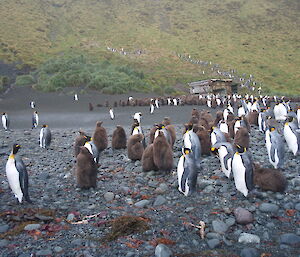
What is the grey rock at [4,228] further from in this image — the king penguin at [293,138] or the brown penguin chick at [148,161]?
the king penguin at [293,138]

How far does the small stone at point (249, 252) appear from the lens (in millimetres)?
3367

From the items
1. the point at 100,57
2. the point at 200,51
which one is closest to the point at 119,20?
the point at 200,51

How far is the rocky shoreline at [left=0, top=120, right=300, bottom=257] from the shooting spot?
11.6 feet

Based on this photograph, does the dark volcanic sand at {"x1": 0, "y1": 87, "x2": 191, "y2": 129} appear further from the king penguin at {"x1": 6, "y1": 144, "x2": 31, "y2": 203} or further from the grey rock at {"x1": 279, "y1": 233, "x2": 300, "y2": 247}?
the grey rock at {"x1": 279, "y1": 233, "x2": 300, "y2": 247}

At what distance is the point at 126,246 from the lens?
11.7 ft

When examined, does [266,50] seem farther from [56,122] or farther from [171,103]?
[56,122]

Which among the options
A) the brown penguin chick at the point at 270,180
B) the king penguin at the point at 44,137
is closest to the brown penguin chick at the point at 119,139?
the king penguin at the point at 44,137

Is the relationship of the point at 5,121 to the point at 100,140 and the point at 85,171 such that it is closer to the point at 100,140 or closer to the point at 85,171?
the point at 100,140

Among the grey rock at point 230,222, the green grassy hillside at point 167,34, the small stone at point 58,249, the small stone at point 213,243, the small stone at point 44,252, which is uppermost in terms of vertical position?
the green grassy hillside at point 167,34

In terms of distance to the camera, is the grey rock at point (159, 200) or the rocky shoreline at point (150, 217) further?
the grey rock at point (159, 200)

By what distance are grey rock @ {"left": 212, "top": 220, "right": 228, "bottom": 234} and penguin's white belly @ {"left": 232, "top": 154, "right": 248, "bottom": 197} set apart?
102 centimetres

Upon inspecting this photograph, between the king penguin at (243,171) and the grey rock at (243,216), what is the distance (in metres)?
0.69

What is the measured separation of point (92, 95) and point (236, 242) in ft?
74.1

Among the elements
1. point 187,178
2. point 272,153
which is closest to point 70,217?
point 187,178
